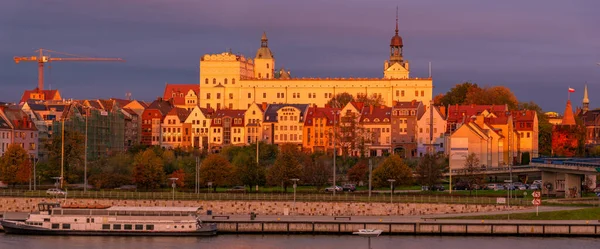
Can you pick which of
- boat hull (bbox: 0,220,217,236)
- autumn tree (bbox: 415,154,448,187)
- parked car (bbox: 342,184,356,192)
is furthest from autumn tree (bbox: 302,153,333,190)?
boat hull (bbox: 0,220,217,236)

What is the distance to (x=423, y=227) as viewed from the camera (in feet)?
294

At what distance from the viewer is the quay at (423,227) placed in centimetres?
8819

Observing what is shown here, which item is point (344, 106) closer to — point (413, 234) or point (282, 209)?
point (282, 209)

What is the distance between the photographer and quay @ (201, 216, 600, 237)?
8819cm

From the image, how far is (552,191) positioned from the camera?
116125mm

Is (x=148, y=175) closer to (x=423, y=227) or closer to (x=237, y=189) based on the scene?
(x=237, y=189)

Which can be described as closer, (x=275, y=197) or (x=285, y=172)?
(x=275, y=197)

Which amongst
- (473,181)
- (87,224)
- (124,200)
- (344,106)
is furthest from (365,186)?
(344,106)

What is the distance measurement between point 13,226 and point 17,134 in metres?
60.5

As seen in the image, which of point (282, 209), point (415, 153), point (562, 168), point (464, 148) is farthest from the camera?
point (415, 153)

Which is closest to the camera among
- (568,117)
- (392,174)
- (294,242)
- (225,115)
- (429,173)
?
(294,242)

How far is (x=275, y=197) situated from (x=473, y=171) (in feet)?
99.9

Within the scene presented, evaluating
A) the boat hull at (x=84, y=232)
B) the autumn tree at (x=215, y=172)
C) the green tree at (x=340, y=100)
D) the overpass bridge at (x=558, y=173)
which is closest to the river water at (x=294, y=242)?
the boat hull at (x=84, y=232)

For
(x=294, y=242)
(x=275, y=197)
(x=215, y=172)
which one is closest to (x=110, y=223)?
(x=294, y=242)
